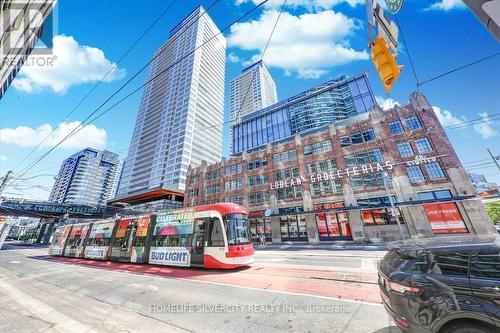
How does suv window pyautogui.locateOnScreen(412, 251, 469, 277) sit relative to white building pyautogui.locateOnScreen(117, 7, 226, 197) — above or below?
below

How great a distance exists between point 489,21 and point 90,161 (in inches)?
7167

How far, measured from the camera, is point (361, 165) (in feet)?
76.7

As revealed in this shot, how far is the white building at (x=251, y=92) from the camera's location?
116375 millimetres

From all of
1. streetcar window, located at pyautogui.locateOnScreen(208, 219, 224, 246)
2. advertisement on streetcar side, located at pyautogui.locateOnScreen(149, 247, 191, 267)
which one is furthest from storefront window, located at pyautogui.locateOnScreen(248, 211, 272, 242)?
streetcar window, located at pyautogui.locateOnScreen(208, 219, 224, 246)

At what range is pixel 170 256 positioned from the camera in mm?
11305

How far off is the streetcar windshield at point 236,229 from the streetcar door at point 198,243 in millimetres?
1375

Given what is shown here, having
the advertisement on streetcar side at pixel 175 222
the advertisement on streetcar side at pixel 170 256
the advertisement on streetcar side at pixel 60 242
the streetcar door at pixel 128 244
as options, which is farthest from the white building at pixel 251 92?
the advertisement on streetcar side at pixel 170 256

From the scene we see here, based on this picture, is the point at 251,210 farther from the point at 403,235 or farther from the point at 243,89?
the point at 243,89

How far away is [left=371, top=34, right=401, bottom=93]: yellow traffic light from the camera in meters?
3.77

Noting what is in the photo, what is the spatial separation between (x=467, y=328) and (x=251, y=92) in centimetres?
12795

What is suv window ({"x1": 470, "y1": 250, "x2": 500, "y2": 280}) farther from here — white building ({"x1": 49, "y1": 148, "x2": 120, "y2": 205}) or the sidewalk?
white building ({"x1": 49, "y1": 148, "x2": 120, "y2": 205})

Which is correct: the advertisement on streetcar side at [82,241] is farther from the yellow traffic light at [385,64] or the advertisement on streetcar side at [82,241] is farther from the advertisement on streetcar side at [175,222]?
the yellow traffic light at [385,64]

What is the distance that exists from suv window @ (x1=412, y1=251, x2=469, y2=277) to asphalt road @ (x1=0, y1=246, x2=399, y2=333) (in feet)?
5.63

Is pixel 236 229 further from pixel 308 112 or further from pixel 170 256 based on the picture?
pixel 308 112
